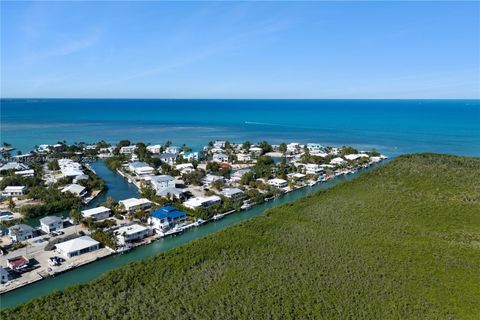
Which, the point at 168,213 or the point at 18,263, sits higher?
the point at 168,213

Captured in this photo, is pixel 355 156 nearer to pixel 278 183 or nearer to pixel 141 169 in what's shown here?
pixel 278 183

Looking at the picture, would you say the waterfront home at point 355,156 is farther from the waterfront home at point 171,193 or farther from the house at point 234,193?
the waterfront home at point 171,193

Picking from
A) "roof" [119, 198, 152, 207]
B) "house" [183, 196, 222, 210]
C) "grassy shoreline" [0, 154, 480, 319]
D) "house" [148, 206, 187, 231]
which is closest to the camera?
"grassy shoreline" [0, 154, 480, 319]

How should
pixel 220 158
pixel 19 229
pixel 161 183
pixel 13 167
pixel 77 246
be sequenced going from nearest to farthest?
pixel 77 246, pixel 19 229, pixel 161 183, pixel 13 167, pixel 220 158

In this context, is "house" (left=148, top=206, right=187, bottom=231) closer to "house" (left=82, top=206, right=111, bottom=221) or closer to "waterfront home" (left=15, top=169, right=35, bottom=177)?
"house" (left=82, top=206, right=111, bottom=221)

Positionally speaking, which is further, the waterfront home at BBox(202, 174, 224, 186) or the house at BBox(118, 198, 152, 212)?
the waterfront home at BBox(202, 174, 224, 186)

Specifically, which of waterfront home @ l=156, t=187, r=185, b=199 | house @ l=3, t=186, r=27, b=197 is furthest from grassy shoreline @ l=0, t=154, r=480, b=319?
house @ l=3, t=186, r=27, b=197

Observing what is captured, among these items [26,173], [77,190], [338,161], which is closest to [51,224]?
[77,190]
